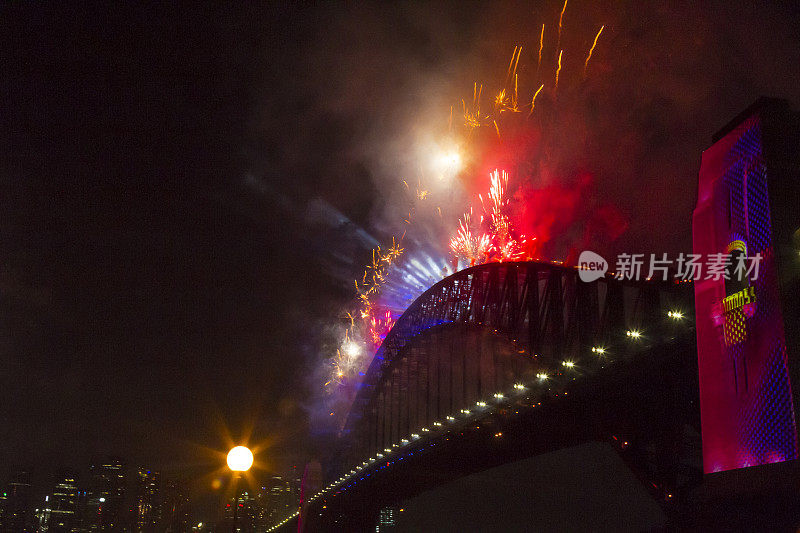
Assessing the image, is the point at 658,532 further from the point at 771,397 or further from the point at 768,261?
the point at 768,261

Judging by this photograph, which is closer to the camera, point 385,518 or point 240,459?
point 240,459

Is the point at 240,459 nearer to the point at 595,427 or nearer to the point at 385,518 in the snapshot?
the point at 595,427

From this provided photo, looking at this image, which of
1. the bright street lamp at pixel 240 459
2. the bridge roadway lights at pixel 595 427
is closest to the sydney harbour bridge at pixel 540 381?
the bridge roadway lights at pixel 595 427

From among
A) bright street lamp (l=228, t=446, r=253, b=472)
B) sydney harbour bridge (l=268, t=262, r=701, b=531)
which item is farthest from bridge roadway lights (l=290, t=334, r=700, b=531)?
bright street lamp (l=228, t=446, r=253, b=472)

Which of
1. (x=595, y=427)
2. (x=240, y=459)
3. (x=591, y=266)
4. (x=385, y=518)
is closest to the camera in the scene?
(x=240, y=459)

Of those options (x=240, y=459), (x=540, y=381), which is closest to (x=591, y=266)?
(x=540, y=381)

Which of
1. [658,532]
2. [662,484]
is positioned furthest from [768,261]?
[662,484]

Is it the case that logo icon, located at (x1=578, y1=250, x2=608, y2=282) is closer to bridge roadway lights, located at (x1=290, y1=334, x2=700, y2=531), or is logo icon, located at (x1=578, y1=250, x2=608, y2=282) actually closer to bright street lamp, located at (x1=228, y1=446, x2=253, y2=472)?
bridge roadway lights, located at (x1=290, y1=334, x2=700, y2=531)

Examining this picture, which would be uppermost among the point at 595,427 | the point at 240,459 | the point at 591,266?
the point at 591,266
